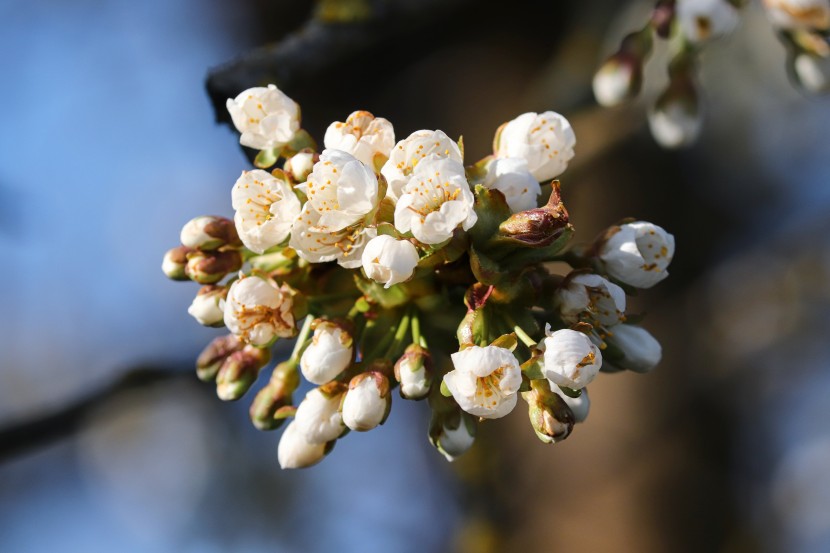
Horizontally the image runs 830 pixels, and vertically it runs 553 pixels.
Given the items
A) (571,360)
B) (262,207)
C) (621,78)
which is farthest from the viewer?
(621,78)

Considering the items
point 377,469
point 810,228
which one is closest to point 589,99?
point 810,228

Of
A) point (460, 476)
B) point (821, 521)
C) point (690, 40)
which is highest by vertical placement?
point (690, 40)

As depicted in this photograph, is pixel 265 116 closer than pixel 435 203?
No

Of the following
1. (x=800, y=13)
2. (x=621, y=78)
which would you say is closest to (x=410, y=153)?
(x=621, y=78)

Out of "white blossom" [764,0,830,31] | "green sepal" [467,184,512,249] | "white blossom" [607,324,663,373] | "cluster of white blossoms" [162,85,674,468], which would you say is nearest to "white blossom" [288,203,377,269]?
"cluster of white blossoms" [162,85,674,468]

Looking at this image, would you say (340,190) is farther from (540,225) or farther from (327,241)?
(540,225)

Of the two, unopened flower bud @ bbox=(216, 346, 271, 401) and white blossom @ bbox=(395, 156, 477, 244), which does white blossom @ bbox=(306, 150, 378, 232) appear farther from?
unopened flower bud @ bbox=(216, 346, 271, 401)

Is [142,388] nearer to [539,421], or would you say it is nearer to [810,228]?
[539,421]
